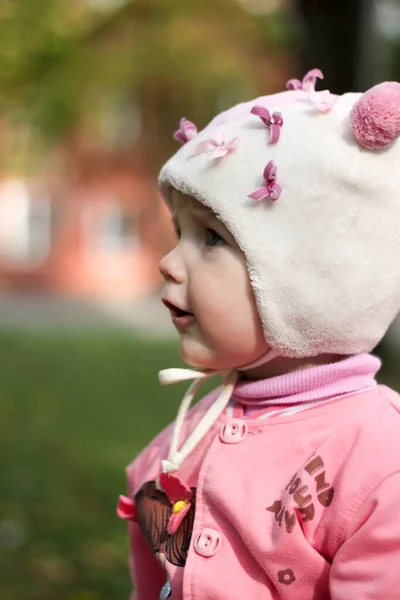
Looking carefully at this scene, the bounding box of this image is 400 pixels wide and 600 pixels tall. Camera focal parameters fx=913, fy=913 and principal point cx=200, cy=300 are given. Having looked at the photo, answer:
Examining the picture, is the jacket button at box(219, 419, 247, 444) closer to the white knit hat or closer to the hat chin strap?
the hat chin strap

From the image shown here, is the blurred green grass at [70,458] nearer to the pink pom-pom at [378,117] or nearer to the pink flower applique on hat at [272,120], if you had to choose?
the pink flower applique on hat at [272,120]

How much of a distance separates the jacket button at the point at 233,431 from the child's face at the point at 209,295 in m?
0.14

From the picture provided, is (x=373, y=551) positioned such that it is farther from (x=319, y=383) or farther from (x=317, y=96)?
(x=317, y=96)

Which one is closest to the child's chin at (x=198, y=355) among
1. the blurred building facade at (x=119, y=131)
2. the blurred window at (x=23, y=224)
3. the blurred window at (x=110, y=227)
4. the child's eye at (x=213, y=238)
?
the child's eye at (x=213, y=238)

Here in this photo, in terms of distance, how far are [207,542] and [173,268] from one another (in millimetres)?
640

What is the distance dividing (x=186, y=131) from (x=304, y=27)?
5.91 metres

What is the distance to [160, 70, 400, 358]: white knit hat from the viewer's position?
1985 millimetres

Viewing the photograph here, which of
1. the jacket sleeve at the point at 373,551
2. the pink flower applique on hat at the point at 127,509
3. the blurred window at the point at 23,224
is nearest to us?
the jacket sleeve at the point at 373,551

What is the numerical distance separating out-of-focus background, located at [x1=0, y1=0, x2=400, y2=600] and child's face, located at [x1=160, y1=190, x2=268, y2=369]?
84.8 inches

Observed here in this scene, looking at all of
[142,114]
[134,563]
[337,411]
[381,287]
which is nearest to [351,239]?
[381,287]

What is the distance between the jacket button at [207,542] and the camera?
2.04 meters

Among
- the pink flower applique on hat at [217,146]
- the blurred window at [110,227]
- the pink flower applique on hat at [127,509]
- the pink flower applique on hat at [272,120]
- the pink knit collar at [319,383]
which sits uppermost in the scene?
the blurred window at [110,227]

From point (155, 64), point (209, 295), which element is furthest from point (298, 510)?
point (155, 64)

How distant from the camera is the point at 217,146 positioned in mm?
2113
